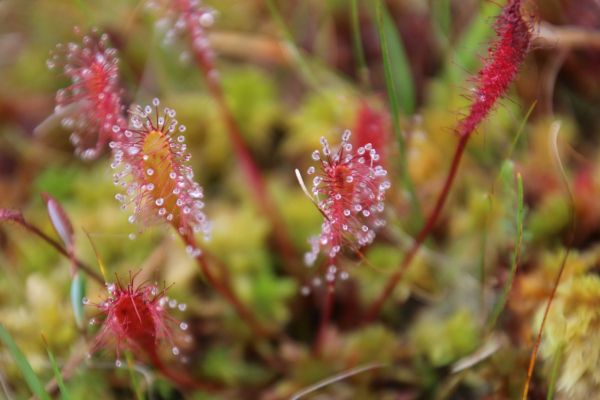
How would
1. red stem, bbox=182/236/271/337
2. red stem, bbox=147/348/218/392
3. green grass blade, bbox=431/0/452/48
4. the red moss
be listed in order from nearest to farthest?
the red moss, red stem, bbox=147/348/218/392, red stem, bbox=182/236/271/337, green grass blade, bbox=431/0/452/48

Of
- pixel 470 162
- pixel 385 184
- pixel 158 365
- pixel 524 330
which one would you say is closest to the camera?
pixel 385 184

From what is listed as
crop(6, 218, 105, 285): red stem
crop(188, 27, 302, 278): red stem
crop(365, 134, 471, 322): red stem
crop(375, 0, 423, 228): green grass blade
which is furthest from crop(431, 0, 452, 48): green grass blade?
crop(6, 218, 105, 285): red stem

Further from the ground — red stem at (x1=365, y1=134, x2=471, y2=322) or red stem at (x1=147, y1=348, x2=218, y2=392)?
red stem at (x1=365, y1=134, x2=471, y2=322)

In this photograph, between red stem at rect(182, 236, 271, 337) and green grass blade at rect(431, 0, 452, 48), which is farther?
green grass blade at rect(431, 0, 452, 48)

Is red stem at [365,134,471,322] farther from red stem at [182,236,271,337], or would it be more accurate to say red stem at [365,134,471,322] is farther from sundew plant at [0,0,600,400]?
red stem at [182,236,271,337]

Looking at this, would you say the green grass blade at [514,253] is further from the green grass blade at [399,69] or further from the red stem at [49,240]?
the red stem at [49,240]

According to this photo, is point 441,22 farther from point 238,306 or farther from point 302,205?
point 238,306

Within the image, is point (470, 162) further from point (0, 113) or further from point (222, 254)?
point (0, 113)

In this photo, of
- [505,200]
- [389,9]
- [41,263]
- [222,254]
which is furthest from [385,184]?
[389,9]
